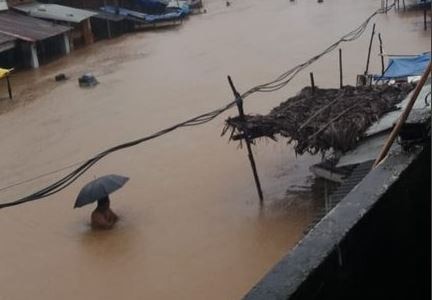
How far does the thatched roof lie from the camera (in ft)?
30.6

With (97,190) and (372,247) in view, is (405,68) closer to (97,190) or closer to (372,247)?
(97,190)

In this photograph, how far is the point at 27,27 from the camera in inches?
1177

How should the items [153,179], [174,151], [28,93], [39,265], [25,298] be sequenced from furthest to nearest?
[28,93] < [174,151] < [153,179] < [39,265] < [25,298]

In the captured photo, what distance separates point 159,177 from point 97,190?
2.72m

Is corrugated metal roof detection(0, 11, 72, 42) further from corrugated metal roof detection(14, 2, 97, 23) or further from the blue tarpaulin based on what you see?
the blue tarpaulin

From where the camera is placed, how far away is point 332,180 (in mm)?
10742

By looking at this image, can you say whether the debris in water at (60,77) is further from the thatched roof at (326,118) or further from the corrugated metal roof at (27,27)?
the thatched roof at (326,118)

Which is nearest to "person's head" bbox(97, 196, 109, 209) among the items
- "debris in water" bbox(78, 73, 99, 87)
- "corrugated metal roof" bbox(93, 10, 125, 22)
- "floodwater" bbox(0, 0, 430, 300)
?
"floodwater" bbox(0, 0, 430, 300)

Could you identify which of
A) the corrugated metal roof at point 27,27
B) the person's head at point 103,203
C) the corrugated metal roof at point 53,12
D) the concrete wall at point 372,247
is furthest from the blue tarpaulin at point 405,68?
the corrugated metal roof at point 53,12

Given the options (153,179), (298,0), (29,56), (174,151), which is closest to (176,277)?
(153,179)

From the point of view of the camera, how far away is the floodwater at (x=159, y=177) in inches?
412

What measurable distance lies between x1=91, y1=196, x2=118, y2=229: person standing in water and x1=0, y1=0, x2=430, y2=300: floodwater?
22 cm

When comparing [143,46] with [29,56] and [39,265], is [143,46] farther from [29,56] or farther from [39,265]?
[39,265]

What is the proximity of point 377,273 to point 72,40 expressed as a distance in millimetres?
32573
